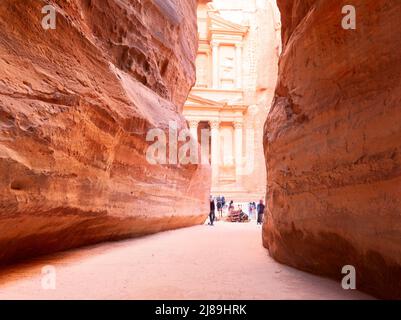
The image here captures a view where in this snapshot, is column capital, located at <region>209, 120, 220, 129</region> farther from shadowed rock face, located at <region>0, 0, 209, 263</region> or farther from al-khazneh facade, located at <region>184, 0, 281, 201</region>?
shadowed rock face, located at <region>0, 0, 209, 263</region>

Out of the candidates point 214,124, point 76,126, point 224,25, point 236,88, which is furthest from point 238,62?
point 76,126

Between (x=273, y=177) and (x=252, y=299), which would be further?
(x=273, y=177)

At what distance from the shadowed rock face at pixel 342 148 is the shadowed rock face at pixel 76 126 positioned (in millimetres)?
→ 2489

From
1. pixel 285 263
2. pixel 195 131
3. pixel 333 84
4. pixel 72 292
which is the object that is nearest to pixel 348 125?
pixel 333 84

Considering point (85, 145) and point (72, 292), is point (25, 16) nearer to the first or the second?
point (85, 145)


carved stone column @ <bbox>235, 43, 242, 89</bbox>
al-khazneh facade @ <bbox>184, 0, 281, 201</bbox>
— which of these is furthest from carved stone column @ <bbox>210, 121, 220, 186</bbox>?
carved stone column @ <bbox>235, 43, 242, 89</bbox>

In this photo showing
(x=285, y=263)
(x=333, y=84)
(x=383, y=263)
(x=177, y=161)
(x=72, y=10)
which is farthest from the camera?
(x=177, y=161)

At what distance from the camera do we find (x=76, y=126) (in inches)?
161

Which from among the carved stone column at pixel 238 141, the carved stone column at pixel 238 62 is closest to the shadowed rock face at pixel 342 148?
the carved stone column at pixel 238 141

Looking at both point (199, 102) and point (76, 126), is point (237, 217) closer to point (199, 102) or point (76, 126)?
point (76, 126)

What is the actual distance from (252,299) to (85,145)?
2.88 metres

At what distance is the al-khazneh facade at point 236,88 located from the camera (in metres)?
34.8

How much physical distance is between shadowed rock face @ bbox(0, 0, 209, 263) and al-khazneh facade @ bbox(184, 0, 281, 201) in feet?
81.0

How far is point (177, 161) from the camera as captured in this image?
8.55 metres
